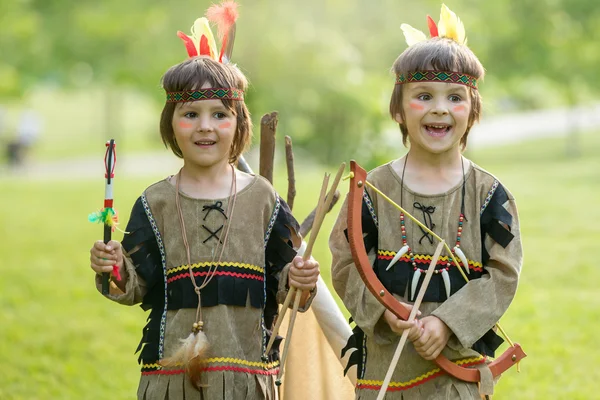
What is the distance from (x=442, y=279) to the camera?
4.40 metres

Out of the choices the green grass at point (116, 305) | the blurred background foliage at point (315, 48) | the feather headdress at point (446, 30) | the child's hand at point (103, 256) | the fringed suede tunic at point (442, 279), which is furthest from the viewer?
the blurred background foliage at point (315, 48)

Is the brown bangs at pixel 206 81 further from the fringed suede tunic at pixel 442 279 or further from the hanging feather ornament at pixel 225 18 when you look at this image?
the fringed suede tunic at pixel 442 279

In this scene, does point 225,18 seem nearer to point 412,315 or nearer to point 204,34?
point 204,34

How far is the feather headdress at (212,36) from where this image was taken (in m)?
4.71

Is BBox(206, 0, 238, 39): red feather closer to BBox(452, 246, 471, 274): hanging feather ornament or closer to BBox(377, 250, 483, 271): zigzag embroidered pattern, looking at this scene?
BBox(377, 250, 483, 271): zigzag embroidered pattern

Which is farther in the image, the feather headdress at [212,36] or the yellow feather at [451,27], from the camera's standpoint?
the feather headdress at [212,36]

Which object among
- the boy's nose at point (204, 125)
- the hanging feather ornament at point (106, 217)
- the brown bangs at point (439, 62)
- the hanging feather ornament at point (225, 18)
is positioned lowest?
the hanging feather ornament at point (106, 217)

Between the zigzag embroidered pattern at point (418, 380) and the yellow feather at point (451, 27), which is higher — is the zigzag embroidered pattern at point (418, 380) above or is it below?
below

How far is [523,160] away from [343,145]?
6.72 m

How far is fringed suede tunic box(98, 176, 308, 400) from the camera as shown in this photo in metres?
4.45

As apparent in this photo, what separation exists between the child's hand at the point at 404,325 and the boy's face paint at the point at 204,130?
3.17ft

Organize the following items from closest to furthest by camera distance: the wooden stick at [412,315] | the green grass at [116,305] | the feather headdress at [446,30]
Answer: the wooden stick at [412,315] → the feather headdress at [446,30] → the green grass at [116,305]

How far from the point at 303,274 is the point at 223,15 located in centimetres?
130

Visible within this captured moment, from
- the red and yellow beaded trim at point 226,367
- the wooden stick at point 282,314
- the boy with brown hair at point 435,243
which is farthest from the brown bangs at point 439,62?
the red and yellow beaded trim at point 226,367
